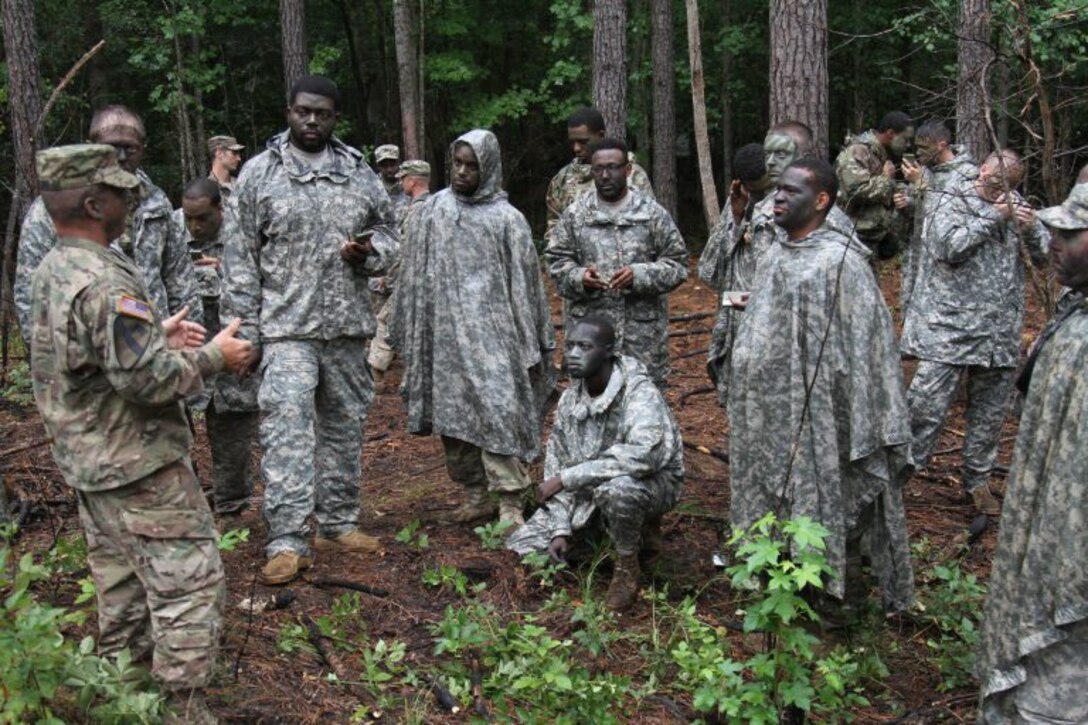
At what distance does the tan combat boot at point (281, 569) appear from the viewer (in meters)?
5.60

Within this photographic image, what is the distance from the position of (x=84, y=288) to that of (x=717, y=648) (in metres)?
2.87

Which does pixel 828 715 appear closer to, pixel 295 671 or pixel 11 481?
pixel 295 671

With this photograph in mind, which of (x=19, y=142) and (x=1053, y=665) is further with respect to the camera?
(x=19, y=142)

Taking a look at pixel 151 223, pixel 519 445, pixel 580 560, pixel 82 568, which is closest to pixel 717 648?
pixel 580 560

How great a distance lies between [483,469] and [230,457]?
1639mm

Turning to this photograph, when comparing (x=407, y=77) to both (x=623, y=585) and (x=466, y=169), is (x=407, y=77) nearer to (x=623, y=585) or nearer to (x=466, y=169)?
(x=466, y=169)

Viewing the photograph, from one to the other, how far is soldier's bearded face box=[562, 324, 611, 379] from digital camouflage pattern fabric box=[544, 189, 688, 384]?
4.02ft

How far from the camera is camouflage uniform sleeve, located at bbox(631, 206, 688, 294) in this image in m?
7.08

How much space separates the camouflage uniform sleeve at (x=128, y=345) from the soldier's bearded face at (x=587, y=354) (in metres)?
2.65

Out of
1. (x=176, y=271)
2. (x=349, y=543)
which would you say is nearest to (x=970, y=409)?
(x=349, y=543)

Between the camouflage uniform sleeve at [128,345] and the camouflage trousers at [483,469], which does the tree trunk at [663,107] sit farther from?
the camouflage uniform sleeve at [128,345]

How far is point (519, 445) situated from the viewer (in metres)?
6.84

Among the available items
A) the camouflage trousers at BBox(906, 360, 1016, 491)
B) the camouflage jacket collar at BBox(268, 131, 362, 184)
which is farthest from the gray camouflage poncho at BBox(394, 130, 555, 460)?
the camouflage trousers at BBox(906, 360, 1016, 491)

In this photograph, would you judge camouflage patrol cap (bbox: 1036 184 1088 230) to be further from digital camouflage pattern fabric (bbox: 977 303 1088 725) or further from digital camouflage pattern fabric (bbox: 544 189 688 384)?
digital camouflage pattern fabric (bbox: 544 189 688 384)
